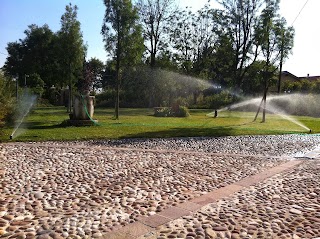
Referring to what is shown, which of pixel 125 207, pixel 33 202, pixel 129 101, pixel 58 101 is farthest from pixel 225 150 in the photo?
pixel 58 101

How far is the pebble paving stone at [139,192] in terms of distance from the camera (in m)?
3.53

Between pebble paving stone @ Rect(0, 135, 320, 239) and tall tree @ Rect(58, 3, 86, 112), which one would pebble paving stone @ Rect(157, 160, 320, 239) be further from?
tall tree @ Rect(58, 3, 86, 112)

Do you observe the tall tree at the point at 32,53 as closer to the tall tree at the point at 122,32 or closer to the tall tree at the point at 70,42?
the tall tree at the point at 70,42

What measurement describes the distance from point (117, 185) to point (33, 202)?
139cm

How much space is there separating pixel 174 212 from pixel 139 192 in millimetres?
944

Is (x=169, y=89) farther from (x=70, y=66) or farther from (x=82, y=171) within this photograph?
(x=82, y=171)

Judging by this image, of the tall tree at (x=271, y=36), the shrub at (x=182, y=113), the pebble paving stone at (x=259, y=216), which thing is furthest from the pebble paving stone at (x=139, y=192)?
the shrub at (x=182, y=113)

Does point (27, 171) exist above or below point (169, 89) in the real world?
below

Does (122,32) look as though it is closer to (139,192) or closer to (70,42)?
(70,42)

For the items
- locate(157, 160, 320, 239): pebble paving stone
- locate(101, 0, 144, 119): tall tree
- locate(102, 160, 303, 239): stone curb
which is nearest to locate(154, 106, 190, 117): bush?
locate(101, 0, 144, 119): tall tree

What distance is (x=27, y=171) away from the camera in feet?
19.3

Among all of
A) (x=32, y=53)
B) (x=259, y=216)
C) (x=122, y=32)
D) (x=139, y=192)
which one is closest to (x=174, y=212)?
(x=139, y=192)

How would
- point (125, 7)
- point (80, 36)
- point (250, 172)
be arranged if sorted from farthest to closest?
point (80, 36) < point (125, 7) < point (250, 172)

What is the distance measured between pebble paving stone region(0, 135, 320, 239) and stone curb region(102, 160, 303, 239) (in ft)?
0.35
